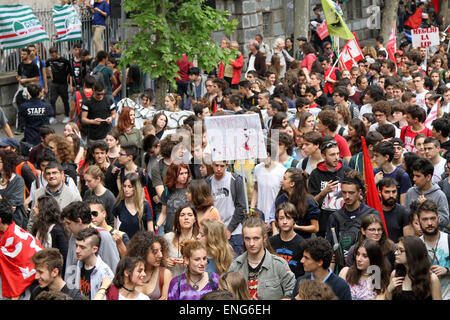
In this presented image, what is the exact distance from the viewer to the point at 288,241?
794 cm

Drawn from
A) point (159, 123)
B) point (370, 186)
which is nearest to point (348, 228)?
point (370, 186)

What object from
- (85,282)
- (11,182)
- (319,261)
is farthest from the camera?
(11,182)

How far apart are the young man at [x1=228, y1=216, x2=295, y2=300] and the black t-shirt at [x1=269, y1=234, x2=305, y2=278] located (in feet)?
1.84

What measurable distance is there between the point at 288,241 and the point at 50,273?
7.16 feet

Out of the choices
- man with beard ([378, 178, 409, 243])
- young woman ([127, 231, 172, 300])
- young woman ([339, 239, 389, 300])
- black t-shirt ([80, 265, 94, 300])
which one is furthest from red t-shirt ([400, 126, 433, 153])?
black t-shirt ([80, 265, 94, 300])

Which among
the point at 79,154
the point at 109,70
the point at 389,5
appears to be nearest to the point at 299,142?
the point at 79,154

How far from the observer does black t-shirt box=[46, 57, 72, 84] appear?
18716 mm

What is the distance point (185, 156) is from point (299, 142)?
1.65 metres

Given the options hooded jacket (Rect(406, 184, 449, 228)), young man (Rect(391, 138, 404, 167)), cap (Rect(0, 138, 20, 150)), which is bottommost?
hooded jacket (Rect(406, 184, 449, 228))

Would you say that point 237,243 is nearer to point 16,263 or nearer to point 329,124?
point 16,263

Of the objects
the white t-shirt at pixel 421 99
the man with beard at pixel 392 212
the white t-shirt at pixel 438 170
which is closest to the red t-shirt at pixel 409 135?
the white t-shirt at pixel 438 170

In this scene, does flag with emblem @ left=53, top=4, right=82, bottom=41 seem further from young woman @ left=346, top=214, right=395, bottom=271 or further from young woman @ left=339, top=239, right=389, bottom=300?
young woman @ left=339, top=239, right=389, bottom=300

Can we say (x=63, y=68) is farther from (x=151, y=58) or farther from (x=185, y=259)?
(x=185, y=259)

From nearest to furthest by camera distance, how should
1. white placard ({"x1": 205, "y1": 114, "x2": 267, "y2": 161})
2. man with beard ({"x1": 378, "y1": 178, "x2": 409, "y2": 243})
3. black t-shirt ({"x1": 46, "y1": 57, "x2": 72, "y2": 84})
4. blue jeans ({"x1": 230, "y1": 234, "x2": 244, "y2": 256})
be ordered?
man with beard ({"x1": 378, "y1": 178, "x2": 409, "y2": 243})
blue jeans ({"x1": 230, "y1": 234, "x2": 244, "y2": 256})
white placard ({"x1": 205, "y1": 114, "x2": 267, "y2": 161})
black t-shirt ({"x1": 46, "y1": 57, "x2": 72, "y2": 84})
